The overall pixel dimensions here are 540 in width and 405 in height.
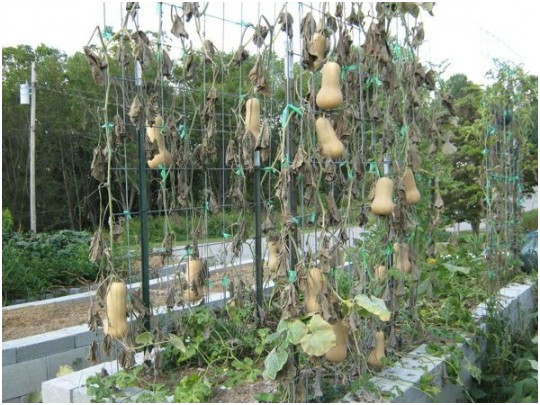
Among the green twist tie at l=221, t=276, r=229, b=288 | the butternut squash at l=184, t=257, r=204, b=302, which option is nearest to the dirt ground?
the green twist tie at l=221, t=276, r=229, b=288

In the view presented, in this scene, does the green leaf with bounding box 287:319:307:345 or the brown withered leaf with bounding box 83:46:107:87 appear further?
the brown withered leaf with bounding box 83:46:107:87

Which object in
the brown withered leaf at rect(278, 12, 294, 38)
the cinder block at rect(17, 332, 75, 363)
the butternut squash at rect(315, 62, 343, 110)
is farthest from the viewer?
the cinder block at rect(17, 332, 75, 363)

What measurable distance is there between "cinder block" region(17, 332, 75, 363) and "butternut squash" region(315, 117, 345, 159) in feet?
9.52

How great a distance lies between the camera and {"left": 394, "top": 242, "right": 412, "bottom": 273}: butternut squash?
3.66 meters

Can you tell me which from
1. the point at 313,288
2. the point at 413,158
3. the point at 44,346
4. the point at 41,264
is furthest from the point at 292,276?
the point at 41,264

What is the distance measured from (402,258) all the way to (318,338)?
1.28 meters

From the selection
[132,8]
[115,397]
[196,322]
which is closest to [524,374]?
[196,322]

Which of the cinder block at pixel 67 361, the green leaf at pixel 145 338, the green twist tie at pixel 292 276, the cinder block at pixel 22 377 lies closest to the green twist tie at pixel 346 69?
the green twist tie at pixel 292 276

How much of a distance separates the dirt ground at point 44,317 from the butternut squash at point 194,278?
109 centimetres

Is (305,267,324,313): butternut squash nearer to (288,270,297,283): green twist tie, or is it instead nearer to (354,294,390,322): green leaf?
(288,270,297,283): green twist tie

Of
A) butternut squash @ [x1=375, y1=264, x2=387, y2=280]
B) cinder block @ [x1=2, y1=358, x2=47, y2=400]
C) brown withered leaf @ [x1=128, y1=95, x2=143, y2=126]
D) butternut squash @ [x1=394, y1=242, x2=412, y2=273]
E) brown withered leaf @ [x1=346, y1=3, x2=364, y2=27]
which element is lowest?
cinder block @ [x1=2, y1=358, x2=47, y2=400]

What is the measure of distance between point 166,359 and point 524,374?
8.55ft

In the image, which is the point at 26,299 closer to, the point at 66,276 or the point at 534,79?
the point at 66,276

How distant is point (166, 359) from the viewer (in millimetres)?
3562
